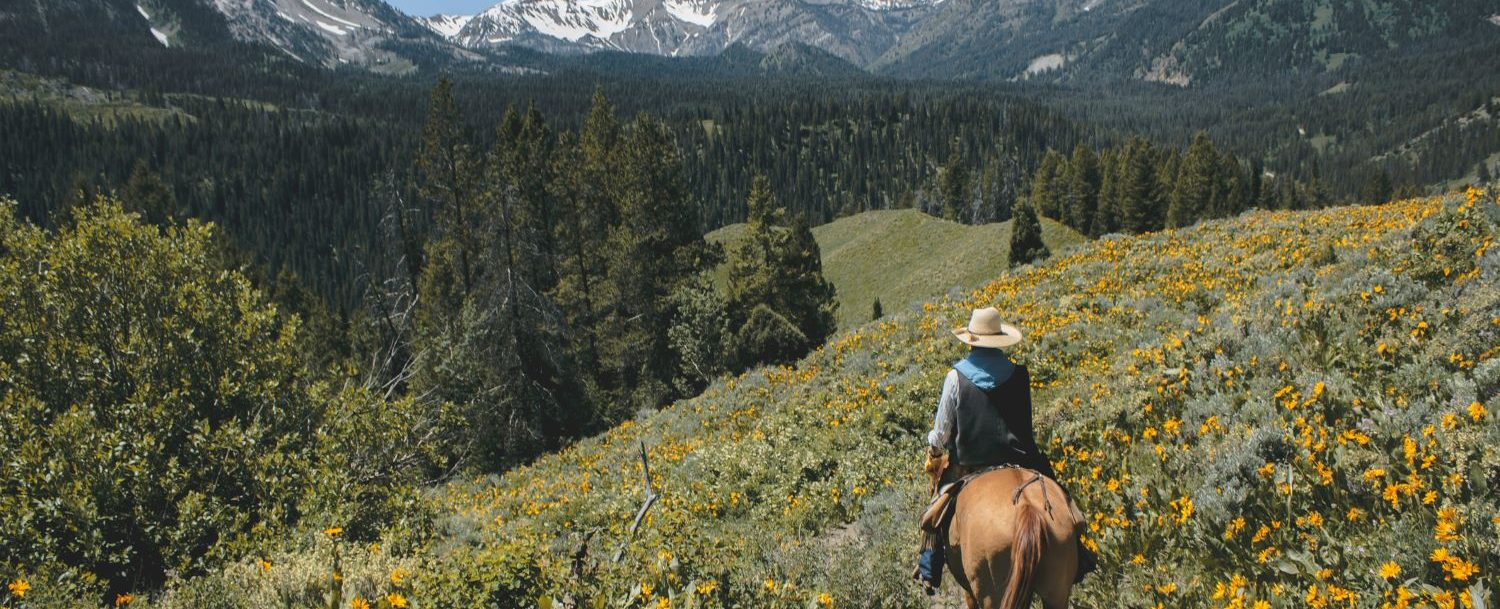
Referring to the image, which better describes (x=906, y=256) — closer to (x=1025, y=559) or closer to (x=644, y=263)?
(x=644, y=263)

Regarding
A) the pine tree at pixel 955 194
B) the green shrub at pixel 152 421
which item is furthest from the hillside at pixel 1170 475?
the pine tree at pixel 955 194

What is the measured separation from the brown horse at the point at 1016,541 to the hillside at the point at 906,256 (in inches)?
1572

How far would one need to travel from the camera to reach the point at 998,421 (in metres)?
6.16

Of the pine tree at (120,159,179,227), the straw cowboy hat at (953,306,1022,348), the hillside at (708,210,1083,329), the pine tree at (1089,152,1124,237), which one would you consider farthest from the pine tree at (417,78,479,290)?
the pine tree at (1089,152,1124,237)

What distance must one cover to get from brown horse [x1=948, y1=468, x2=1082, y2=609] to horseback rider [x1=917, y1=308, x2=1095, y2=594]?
0.32m

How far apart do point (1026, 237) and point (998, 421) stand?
43.3 meters

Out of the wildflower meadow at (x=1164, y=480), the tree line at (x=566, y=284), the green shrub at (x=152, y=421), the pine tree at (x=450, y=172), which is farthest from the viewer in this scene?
the pine tree at (x=450, y=172)

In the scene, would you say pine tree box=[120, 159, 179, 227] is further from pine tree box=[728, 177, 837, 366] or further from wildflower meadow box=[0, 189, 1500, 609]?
wildflower meadow box=[0, 189, 1500, 609]

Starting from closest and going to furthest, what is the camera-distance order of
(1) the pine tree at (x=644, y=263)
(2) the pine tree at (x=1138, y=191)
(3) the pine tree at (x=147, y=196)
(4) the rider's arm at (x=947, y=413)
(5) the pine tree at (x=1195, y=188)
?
(4) the rider's arm at (x=947, y=413), (1) the pine tree at (x=644, y=263), (3) the pine tree at (x=147, y=196), (2) the pine tree at (x=1138, y=191), (5) the pine tree at (x=1195, y=188)

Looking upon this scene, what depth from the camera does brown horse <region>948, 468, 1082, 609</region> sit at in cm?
512

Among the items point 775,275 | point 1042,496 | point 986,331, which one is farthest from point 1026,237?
point 1042,496

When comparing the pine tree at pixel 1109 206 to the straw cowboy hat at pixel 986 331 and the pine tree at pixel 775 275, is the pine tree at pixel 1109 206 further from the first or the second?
the straw cowboy hat at pixel 986 331

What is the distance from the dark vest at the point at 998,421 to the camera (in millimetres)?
6148

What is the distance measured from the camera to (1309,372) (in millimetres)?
7672
